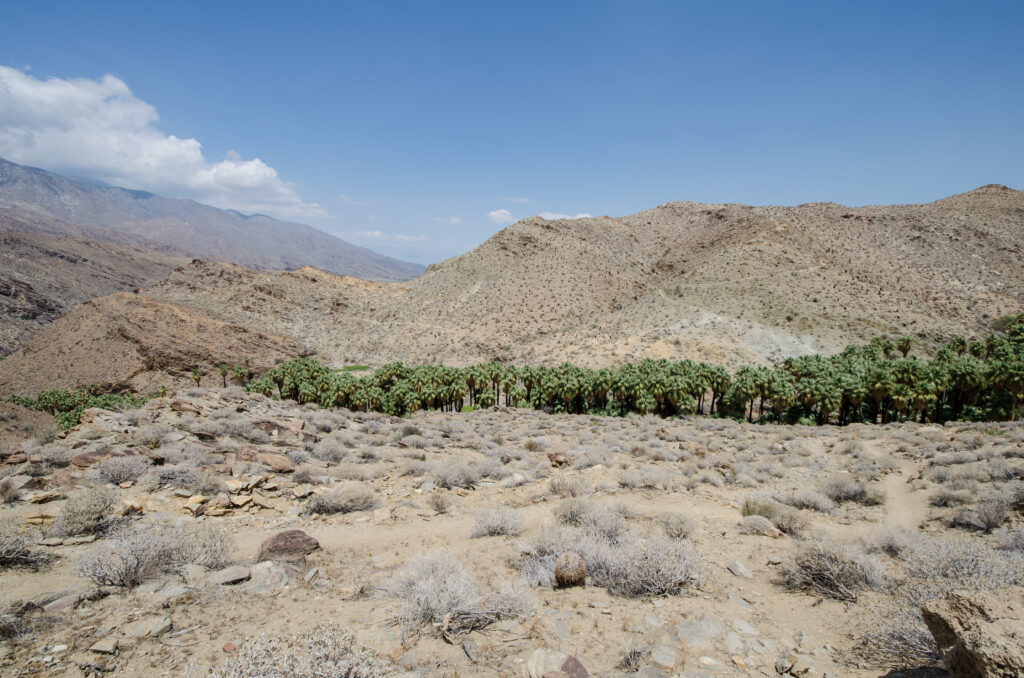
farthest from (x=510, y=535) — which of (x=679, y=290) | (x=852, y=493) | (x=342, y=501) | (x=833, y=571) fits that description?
(x=679, y=290)

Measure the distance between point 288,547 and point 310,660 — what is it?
4.65 meters

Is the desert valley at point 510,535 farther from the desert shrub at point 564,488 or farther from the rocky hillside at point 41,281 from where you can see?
the rocky hillside at point 41,281

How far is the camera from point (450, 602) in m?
6.97

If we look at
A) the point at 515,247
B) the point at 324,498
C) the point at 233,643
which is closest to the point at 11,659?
the point at 233,643

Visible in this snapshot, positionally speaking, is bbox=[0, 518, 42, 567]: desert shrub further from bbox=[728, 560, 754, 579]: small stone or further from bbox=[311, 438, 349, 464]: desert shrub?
bbox=[728, 560, 754, 579]: small stone

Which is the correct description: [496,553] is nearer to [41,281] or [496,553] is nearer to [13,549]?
[13,549]

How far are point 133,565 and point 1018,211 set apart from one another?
146m

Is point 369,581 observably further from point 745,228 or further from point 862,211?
point 862,211

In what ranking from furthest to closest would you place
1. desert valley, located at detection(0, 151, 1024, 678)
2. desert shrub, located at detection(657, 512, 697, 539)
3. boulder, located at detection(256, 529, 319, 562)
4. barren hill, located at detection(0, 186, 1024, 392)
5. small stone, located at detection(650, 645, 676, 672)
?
barren hill, located at detection(0, 186, 1024, 392) → desert shrub, located at detection(657, 512, 697, 539) → boulder, located at detection(256, 529, 319, 562) → desert valley, located at detection(0, 151, 1024, 678) → small stone, located at detection(650, 645, 676, 672)

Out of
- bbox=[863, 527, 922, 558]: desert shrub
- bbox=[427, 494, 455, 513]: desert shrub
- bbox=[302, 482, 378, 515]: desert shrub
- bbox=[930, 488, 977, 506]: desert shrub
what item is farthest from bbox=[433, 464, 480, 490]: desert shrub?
bbox=[930, 488, 977, 506]: desert shrub

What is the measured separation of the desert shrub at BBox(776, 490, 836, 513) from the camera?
12.9 metres

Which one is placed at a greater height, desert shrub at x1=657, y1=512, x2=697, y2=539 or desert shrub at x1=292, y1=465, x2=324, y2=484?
desert shrub at x1=657, y1=512, x2=697, y2=539

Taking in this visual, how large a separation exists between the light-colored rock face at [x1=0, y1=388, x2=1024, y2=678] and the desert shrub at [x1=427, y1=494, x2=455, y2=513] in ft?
0.21

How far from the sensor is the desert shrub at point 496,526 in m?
10.8
